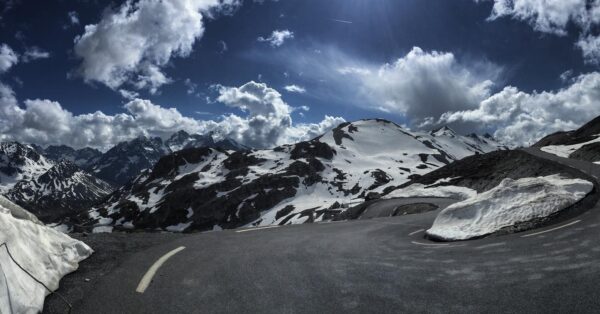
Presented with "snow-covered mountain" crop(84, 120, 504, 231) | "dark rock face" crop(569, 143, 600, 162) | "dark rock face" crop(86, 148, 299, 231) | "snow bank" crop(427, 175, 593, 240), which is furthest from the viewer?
"dark rock face" crop(86, 148, 299, 231)

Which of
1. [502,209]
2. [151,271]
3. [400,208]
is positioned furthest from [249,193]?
[151,271]

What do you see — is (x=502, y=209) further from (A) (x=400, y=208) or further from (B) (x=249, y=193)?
(B) (x=249, y=193)

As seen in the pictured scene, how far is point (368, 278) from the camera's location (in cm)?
730

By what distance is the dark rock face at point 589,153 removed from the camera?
43534 millimetres

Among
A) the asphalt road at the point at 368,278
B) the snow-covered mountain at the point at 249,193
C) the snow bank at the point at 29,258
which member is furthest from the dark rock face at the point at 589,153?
the snow-covered mountain at the point at 249,193

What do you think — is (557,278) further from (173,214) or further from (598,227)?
(173,214)

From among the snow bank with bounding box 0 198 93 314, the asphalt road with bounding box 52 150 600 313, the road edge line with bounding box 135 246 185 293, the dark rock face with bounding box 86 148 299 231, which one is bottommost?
the asphalt road with bounding box 52 150 600 313

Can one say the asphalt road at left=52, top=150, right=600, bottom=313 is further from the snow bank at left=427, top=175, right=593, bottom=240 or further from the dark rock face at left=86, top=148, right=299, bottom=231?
the dark rock face at left=86, top=148, right=299, bottom=231

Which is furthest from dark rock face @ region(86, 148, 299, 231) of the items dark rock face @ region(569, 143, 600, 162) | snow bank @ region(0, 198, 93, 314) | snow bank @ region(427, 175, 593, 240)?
snow bank @ region(0, 198, 93, 314)

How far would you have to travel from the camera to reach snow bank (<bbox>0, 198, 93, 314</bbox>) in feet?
19.1

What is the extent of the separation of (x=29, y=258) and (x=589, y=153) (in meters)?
54.4

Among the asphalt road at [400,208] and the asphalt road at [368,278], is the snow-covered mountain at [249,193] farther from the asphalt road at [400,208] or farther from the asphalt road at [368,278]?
the asphalt road at [368,278]

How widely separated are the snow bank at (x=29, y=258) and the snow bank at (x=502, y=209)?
32.7 feet

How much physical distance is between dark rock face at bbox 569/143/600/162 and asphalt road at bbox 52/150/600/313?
40.5 metres
